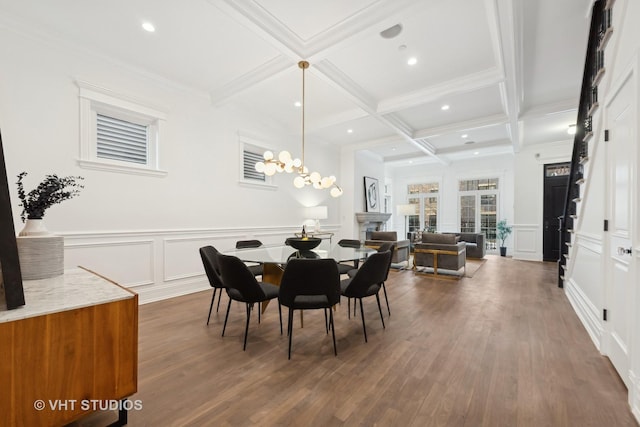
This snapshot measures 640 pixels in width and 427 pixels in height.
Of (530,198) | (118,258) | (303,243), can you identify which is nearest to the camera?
(303,243)

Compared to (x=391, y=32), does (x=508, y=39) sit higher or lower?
lower

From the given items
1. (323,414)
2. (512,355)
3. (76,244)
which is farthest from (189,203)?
(512,355)

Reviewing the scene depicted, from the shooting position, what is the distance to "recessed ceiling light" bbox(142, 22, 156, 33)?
8.88 feet

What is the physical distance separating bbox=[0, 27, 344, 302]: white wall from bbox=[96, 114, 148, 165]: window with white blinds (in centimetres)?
27

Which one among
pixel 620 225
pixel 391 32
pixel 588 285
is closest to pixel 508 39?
pixel 391 32

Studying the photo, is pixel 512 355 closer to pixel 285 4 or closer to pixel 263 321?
pixel 263 321

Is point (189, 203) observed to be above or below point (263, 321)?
above

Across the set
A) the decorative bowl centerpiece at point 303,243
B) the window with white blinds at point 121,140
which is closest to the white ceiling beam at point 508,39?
the decorative bowl centerpiece at point 303,243

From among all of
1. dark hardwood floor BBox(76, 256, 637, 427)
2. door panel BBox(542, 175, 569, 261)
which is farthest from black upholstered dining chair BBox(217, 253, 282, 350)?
door panel BBox(542, 175, 569, 261)

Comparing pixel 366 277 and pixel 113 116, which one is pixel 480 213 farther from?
pixel 113 116

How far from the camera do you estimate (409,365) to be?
208cm

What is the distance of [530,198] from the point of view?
723 cm

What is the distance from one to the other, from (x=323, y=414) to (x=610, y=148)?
3.00 meters

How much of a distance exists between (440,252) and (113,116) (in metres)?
5.48
